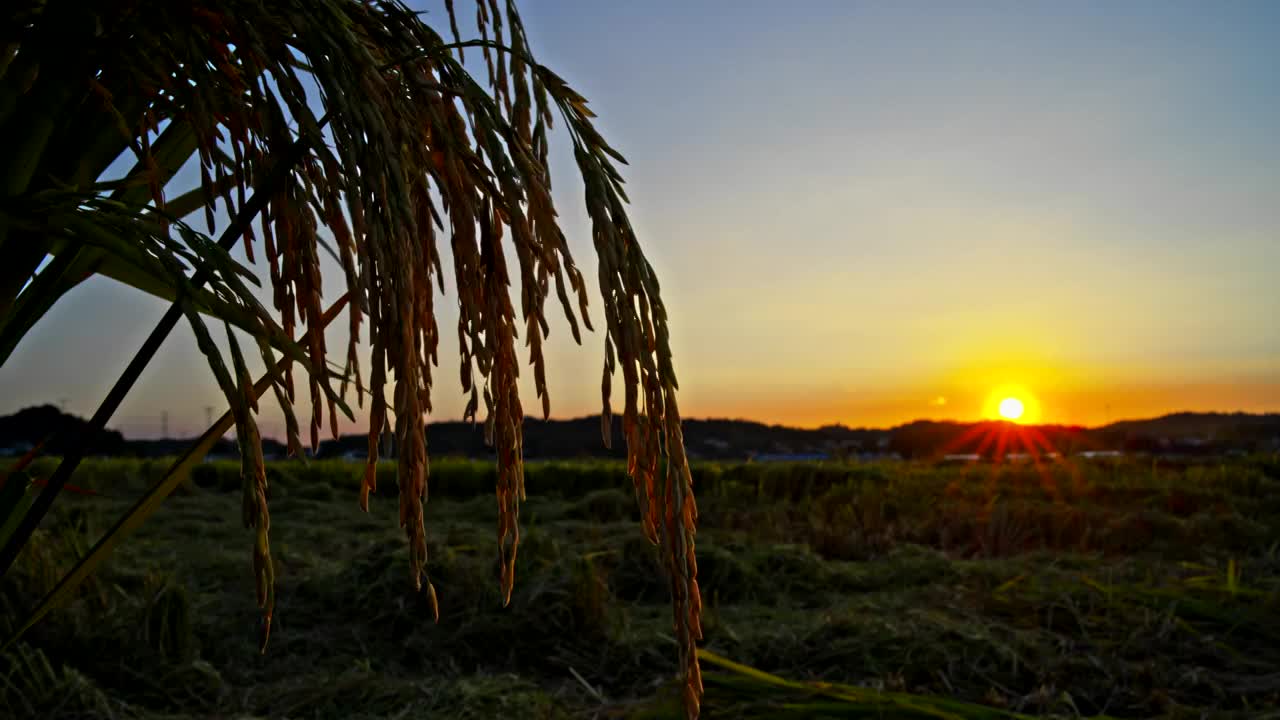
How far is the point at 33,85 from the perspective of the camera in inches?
43.4

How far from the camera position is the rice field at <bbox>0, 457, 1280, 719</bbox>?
2.66m

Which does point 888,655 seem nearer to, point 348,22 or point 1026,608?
point 1026,608

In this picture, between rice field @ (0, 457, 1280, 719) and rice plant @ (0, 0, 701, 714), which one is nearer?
rice plant @ (0, 0, 701, 714)

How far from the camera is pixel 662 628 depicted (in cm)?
343

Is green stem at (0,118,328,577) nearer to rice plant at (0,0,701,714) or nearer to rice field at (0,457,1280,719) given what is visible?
rice plant at (0,0,701,714)

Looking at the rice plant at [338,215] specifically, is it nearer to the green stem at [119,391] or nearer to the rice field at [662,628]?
the green stem at [119,391]

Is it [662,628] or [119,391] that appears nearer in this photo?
[119,391]

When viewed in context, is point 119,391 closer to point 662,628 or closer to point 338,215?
point 338,215

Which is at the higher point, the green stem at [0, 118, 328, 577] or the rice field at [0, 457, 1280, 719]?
the green stem at [0, 118, 328, 577]

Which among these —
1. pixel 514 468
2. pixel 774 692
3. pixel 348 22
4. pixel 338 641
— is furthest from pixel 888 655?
pixel 348 22

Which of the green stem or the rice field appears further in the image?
the rice field

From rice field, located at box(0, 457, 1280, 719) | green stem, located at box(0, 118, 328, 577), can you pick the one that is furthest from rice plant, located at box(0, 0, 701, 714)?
rice field, located at box(0, 457, 1280, 719)

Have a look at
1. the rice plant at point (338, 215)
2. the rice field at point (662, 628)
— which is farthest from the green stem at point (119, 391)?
the rice field at point (662, 628)

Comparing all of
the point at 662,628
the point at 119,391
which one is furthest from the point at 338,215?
the point at 662,628
